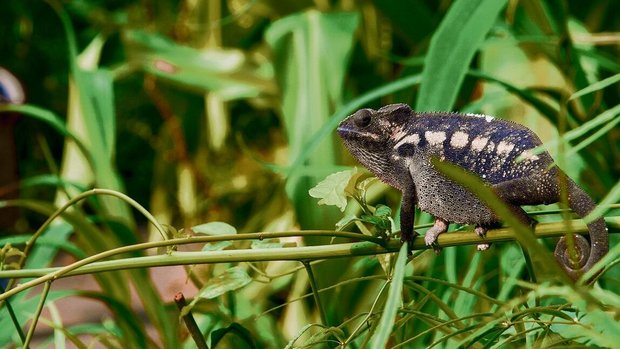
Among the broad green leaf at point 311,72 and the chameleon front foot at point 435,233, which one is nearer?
the chameleon front foot at point 435,233

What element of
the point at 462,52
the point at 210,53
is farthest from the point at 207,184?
the point at 462,52

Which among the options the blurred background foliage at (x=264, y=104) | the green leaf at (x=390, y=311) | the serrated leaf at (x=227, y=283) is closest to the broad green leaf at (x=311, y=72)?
the blurred background foliage at (x=264, y=104)

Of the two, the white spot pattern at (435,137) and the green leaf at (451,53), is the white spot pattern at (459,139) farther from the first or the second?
the green leaf at (451,53)

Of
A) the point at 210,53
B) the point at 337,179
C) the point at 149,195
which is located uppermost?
the point at 210,53

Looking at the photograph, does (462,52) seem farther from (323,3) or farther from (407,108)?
(323,3)

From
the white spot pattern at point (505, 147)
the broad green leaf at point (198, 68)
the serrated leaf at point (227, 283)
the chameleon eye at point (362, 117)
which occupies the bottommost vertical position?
the serrated leaf at point (227, 283)

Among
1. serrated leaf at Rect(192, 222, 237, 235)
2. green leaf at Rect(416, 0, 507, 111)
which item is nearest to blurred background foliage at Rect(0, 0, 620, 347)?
green leaf at Rect(416, 0, 507, 111)

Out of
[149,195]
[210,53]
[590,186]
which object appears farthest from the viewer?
[149,195]
